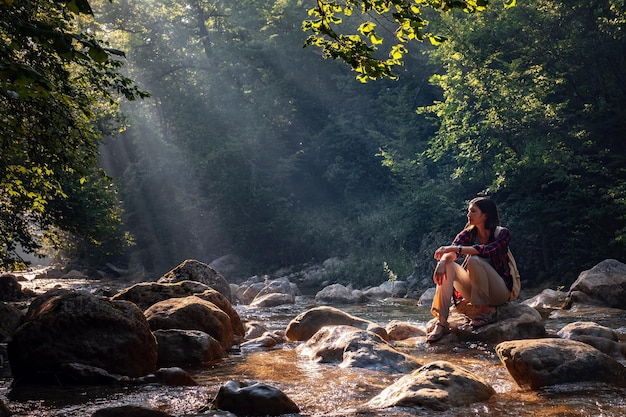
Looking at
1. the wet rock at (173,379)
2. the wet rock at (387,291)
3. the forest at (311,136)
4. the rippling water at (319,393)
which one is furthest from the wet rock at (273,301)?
the wet rock at (173,379)

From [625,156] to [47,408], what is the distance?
51.3 ft

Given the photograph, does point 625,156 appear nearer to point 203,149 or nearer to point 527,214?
point 527,214

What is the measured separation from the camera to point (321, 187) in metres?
34.7

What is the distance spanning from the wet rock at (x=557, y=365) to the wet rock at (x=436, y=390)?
45 cm

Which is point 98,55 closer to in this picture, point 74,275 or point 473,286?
point 473,286

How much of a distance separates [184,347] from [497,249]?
13.2 ft

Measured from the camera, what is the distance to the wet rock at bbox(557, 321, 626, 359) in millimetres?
6637

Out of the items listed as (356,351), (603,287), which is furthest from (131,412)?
(603,287)

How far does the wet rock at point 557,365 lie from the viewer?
5152mm

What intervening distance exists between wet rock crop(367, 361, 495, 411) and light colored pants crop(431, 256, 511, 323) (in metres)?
2.46

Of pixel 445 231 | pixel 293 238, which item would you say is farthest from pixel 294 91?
pixel 445 231

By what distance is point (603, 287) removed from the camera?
12203 millimetres

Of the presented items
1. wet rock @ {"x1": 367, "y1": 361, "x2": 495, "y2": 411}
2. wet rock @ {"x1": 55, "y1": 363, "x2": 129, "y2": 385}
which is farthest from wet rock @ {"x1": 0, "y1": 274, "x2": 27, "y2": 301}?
wet rock @ {"x1": 367, "y1": 361, "x2": 495, "y2": 411}

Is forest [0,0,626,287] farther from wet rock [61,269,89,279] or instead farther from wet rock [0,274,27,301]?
wet rock [0,274,27,301]
